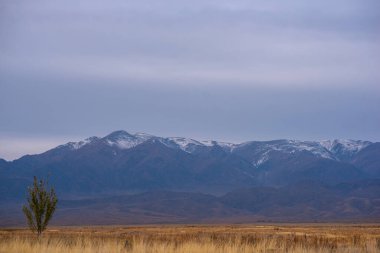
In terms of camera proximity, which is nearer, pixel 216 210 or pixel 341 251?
pixel 341 251

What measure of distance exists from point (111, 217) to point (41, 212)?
14098cm

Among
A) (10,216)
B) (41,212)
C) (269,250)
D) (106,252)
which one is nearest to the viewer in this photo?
(106,252)

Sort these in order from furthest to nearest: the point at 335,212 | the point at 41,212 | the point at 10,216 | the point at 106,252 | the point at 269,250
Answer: the point at 335,212 < the point at 10,216 < the point at 41,212 < the point at 269,250 < the point at 106,252

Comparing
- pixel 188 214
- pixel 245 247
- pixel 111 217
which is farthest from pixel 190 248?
pixel 188 214

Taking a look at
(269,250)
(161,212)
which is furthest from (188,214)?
(269,250)

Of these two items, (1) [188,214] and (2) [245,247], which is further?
(1) [188,214]

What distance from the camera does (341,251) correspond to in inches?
774

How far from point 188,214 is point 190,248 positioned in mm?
173450

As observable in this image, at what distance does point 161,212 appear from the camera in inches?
7559

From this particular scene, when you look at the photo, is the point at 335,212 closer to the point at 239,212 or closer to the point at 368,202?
the point at 368,202

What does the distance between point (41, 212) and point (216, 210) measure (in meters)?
170

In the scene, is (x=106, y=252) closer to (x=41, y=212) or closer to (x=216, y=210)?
(x=41, y=212)

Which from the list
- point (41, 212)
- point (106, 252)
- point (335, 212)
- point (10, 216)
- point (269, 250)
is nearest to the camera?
point (106, 252)

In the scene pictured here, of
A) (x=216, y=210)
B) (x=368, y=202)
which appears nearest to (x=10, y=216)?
(x=216, y=210)
